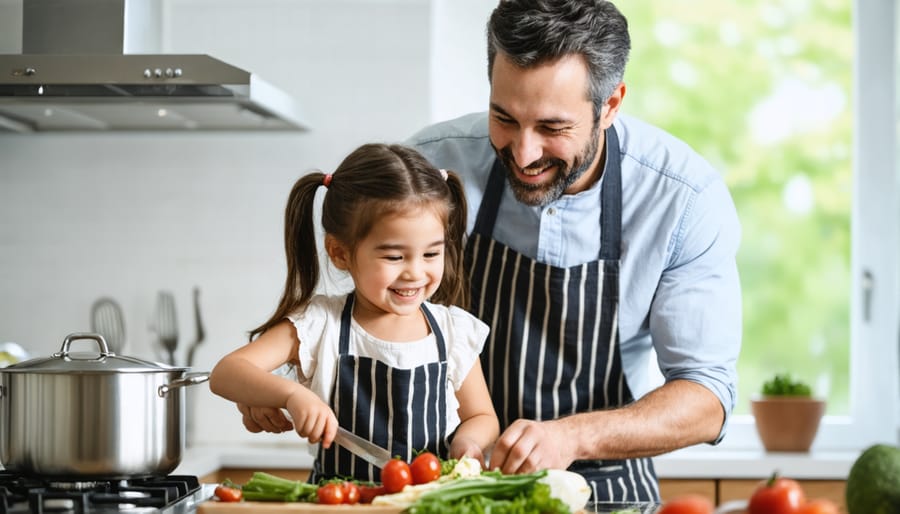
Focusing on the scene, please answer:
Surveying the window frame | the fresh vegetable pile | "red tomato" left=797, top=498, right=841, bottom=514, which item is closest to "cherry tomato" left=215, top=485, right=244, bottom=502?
the fresh vegetable pile

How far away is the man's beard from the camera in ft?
6.31

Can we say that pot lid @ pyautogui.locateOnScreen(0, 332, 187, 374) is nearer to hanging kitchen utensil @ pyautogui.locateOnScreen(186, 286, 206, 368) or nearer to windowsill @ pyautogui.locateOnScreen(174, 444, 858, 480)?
windowsill @ pyautogui.locateOnScreen(174, 444, 858, 480)

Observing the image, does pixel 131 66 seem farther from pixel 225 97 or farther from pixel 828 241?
pixel 828 241

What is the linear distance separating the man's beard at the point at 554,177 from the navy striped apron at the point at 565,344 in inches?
5.7

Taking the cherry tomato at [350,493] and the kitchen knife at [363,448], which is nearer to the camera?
the cherry tomato at [350,493]

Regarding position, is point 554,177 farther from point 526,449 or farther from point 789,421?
point 789,421

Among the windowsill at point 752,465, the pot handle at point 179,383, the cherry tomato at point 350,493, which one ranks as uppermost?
the pot handle at point 179,383

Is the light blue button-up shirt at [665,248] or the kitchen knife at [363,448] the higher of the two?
the light blue button-up shirt at [665,248]

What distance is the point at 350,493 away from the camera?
57.4 inches

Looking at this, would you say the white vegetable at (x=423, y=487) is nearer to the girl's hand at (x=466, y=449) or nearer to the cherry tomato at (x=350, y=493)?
the cherry tomato at (x=350, y=493)

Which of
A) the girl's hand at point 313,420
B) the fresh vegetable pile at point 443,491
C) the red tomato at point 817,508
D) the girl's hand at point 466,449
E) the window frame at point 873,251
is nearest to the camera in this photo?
the red tomato at point 817,508

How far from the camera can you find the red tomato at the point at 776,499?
1.17 meters

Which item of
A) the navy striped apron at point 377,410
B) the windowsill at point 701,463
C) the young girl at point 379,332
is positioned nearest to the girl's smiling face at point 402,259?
the young girl at point 379,332

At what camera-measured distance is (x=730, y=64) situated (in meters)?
3.70
